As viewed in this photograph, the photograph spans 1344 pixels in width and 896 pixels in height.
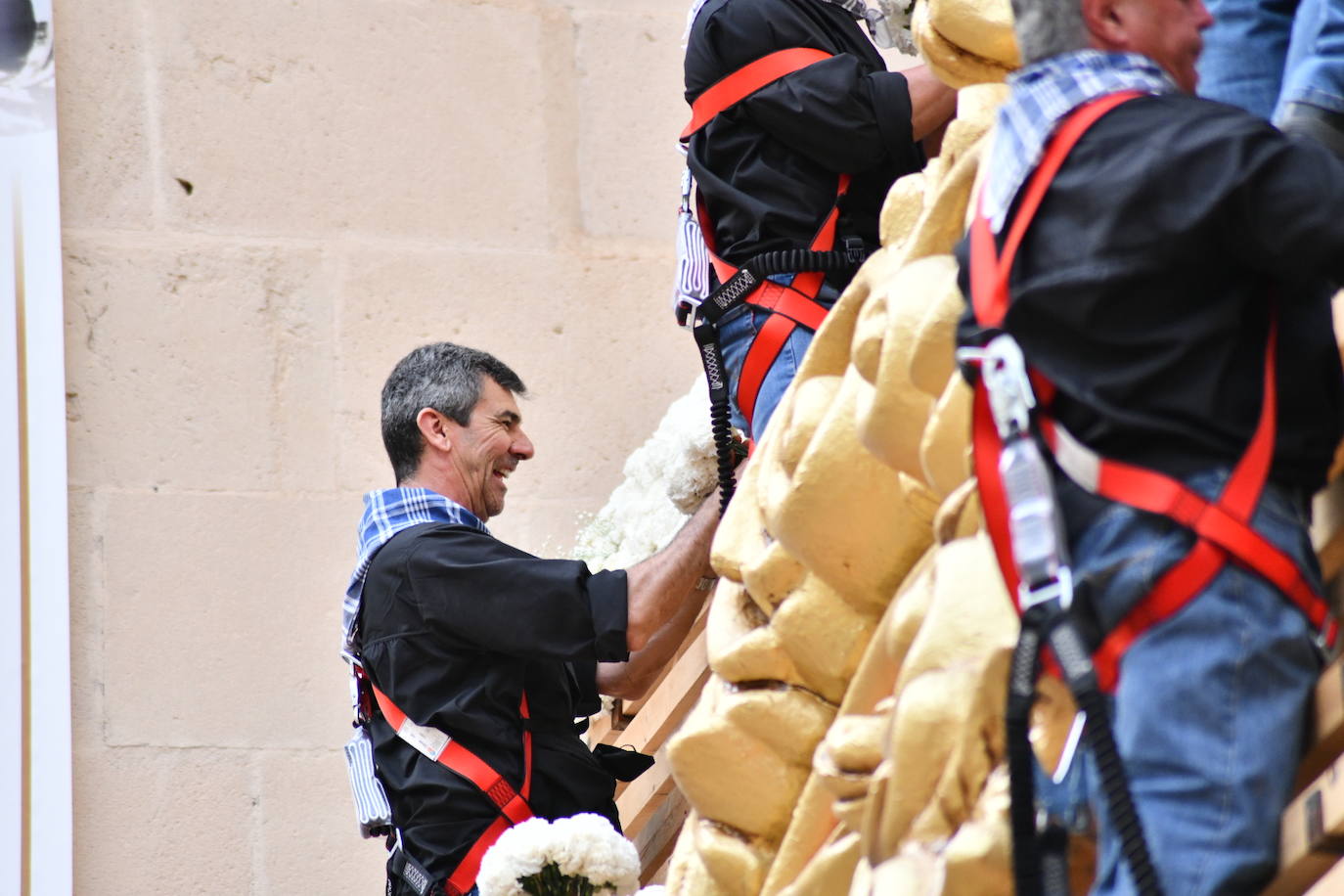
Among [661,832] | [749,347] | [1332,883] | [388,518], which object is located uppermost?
[749,347]

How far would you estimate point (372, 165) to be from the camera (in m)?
5.36

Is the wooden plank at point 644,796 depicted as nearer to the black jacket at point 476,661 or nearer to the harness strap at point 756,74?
the black jacket at point 476,661

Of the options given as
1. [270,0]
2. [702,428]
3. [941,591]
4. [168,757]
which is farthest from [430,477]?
[941,591]

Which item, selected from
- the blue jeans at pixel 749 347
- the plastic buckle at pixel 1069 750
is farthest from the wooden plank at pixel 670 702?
the plastic buckle at pixel 1069 750

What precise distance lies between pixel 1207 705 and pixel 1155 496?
176 millimetres

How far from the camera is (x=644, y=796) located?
4035 millimetres

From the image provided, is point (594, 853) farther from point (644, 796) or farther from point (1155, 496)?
point (1155, 496)

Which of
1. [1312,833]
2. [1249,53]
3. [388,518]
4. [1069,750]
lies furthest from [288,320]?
[1312,833]

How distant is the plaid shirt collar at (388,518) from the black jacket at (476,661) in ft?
0.21

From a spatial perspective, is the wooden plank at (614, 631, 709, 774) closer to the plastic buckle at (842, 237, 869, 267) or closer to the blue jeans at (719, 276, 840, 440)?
the blue jeans at (719, 276, 840, 440)

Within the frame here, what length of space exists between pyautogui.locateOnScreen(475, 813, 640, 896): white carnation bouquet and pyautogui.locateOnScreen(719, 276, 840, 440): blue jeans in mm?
683

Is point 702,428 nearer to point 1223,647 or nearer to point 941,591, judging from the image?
point 941,591

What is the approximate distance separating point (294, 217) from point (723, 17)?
7.10 feet

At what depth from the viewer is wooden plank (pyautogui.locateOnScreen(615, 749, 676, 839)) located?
13.0ft
